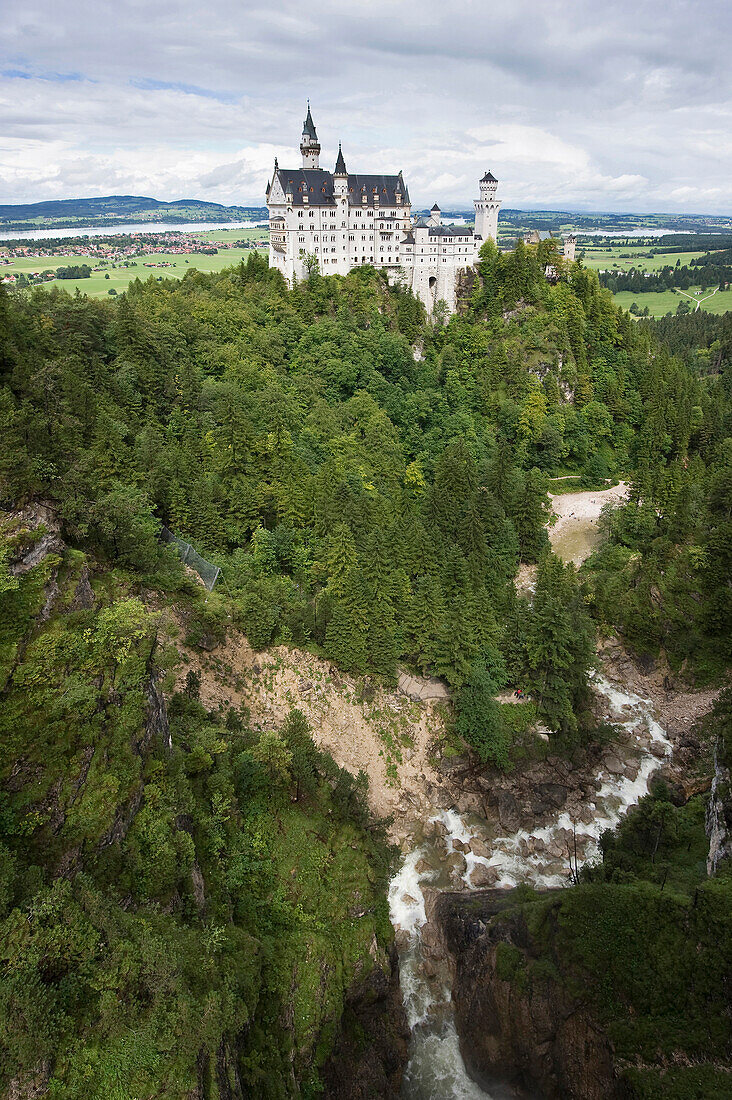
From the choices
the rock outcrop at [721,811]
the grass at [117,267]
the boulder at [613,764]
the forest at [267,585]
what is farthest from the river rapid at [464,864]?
the grass at [117,267]

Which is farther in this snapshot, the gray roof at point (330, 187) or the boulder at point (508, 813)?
the gray roof at point (330, 187)

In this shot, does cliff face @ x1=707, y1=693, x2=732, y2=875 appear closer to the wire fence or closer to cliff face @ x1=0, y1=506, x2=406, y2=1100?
cliff face @ x1=0, y1=506, x2=406, y2=1100

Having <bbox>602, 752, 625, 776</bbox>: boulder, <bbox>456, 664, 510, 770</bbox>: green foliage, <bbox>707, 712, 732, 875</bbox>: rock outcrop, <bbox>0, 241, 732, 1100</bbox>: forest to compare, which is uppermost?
<bbox>0, 241, 732, 1100</bbox>: forest

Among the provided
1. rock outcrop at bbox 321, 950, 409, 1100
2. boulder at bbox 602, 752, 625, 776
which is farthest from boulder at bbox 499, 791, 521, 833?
rock outcrop at bbox 321, 950, 409, 1100

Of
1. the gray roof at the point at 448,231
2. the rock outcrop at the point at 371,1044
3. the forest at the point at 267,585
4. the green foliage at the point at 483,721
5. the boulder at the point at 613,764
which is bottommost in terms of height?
the rock outcrop at the point at 371,1044

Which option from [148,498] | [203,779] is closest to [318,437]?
[148,498]

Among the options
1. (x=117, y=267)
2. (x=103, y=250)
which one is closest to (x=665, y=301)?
(x=117, y=267)

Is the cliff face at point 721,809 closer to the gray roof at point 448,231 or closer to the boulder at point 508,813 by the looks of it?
the boulder at point 508,813
